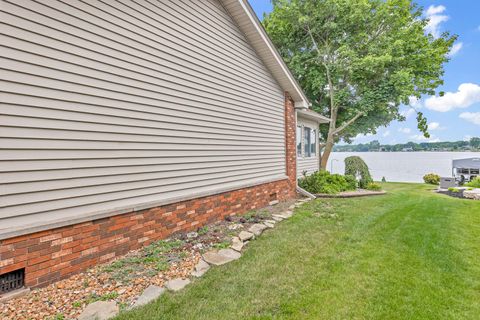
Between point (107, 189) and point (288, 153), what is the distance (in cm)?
642

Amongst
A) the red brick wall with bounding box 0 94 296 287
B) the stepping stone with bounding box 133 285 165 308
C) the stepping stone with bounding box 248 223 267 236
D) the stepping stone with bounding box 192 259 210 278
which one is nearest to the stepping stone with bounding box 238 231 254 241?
the stepping stone with bounding box 248 223 267 236

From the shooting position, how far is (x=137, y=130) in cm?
408

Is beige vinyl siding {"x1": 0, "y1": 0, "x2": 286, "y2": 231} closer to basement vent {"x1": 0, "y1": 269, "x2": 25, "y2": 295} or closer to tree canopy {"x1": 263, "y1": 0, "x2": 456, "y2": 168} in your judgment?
basement vent {"x1": 0, "y1": 269, "x2": 25, "y2": 295}

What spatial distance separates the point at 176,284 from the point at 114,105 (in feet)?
9.05

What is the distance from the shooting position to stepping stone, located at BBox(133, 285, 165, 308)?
109 inches

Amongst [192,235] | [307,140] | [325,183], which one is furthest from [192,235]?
[307,140]

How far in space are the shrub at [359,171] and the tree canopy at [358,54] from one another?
302 cm

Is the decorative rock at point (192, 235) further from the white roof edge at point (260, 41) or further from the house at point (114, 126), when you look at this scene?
the white roof edge at point (260, 41)

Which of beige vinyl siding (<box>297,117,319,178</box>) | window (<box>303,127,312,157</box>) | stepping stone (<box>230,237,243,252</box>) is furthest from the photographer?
window (<box>303,127,312,157</box>)

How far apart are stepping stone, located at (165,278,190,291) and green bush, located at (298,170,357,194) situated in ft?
25.2

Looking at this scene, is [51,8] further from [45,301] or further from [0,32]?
[45,301]

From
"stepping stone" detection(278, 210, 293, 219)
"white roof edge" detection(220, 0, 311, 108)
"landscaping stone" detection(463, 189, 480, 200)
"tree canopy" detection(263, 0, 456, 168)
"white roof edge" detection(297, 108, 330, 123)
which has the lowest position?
"landscaping stone" detection(463, 189, 480, 200)

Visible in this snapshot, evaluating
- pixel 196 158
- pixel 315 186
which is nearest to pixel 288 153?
pixel 315 186

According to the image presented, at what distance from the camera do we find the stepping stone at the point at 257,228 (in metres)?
5.09
